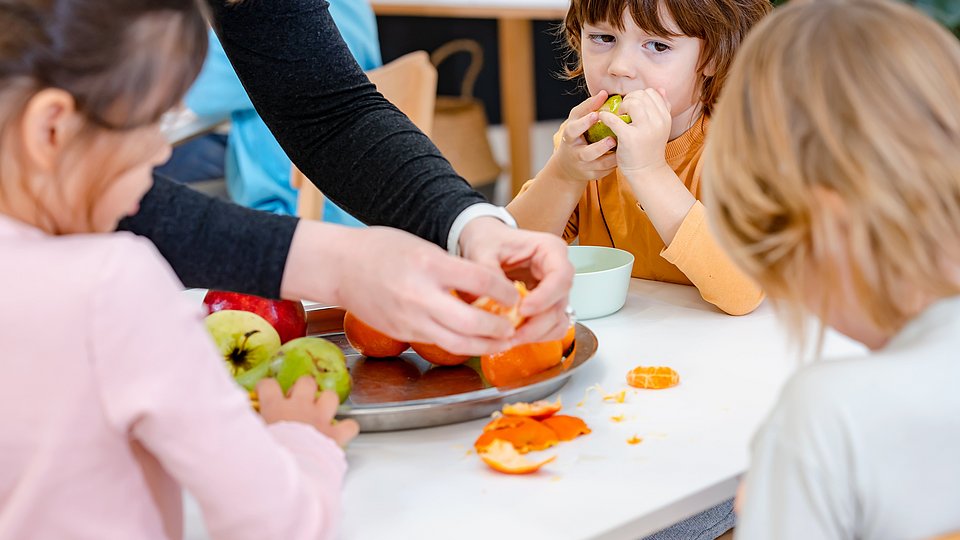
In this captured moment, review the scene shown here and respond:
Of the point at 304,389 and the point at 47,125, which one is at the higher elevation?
the point at 47,125

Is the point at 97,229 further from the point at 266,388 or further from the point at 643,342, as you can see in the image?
the point at 643,342

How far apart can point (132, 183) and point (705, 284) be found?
2.33 ft

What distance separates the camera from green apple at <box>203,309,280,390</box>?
0.96 meters

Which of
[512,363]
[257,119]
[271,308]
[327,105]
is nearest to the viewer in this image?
[512,363]

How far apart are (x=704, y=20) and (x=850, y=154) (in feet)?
2.78

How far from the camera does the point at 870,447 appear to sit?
624 mm

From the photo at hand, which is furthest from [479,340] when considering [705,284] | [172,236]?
[705,284]

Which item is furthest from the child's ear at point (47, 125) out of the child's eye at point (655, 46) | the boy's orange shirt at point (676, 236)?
the child's eye at point (655, 46)

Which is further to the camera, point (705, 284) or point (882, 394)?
point (705, 284)

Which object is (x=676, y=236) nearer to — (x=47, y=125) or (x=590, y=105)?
(x=590, y=105)

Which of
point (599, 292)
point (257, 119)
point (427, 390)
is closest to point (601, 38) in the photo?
point (599, 292)

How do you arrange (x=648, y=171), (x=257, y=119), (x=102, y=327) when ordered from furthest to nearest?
(x=257, y=119) < (x=648, y=171) < (x=102, y=327)

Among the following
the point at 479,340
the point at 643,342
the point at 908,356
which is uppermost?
the point at 908,356

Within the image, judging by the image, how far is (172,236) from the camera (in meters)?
0.91
